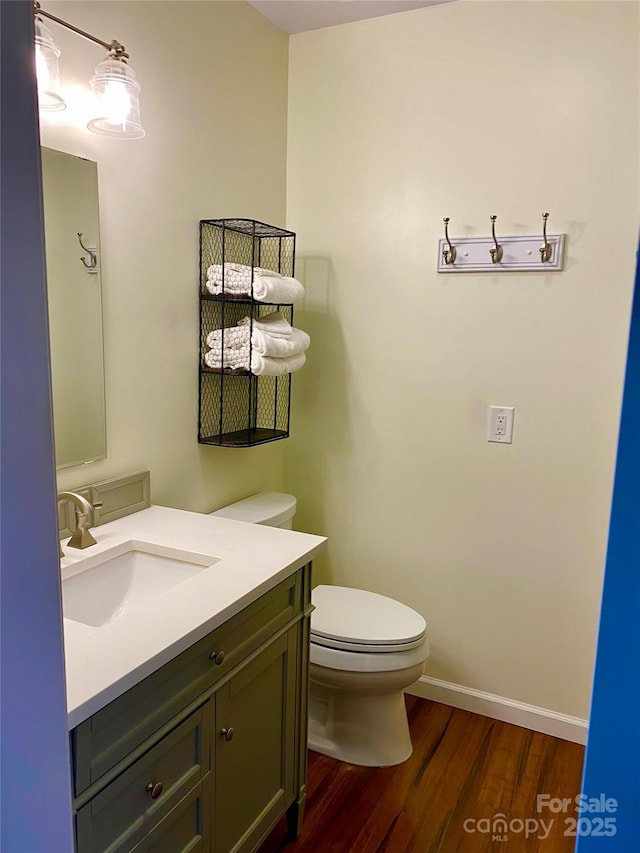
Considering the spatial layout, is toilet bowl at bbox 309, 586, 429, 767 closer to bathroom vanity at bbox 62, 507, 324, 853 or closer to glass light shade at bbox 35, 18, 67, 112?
bathroom vanity at bbox 62, 507, 324, 853

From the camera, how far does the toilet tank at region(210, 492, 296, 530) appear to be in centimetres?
215

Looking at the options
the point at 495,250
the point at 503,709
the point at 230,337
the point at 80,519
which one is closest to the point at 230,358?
the point at 230,337

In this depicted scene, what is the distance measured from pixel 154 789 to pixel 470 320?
170 cm

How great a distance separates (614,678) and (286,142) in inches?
95.2

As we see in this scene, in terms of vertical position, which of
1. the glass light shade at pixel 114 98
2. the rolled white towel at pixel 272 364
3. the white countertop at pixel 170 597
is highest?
the glass light shade at pixel 114 98

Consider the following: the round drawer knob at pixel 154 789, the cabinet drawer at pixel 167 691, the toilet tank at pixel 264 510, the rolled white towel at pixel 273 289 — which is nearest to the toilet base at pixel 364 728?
the toilet tank at pixel 264 510

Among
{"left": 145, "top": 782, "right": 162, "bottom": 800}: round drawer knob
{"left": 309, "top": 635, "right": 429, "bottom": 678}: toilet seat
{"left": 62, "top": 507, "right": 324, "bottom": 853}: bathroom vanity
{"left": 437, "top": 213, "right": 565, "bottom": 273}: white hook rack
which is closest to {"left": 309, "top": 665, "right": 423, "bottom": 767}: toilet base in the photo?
{"left": 309, "top": 635, "right": 429, "bottom": 678}: toilet seat

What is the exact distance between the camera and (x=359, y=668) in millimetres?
1924

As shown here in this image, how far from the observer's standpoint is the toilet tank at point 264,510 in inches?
84.5

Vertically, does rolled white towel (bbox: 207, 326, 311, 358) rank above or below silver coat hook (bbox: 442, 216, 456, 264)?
below

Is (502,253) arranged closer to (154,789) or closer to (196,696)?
(196,696)

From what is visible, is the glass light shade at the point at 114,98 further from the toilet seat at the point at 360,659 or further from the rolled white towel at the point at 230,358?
the toilet seat at the point at 360,659

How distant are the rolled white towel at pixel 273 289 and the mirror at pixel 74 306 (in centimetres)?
50

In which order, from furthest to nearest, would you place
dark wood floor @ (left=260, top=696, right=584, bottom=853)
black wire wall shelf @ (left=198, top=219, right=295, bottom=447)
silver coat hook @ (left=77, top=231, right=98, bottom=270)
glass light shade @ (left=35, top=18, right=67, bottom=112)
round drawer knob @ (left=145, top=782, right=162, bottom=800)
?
black wire wall shelf @ (left=198, top=219, right=295, bottom=447) → dark wood floor @ (left=260, top=696, right=584, bottom=853) → silver coat hook @ (left=77, top=231, right=98, bottom=270) → glass light shade @ (left=35, top=18, right=67, bottom=112) → round drawer knob @ (left=145, top=782, right=162, bottom=800)
